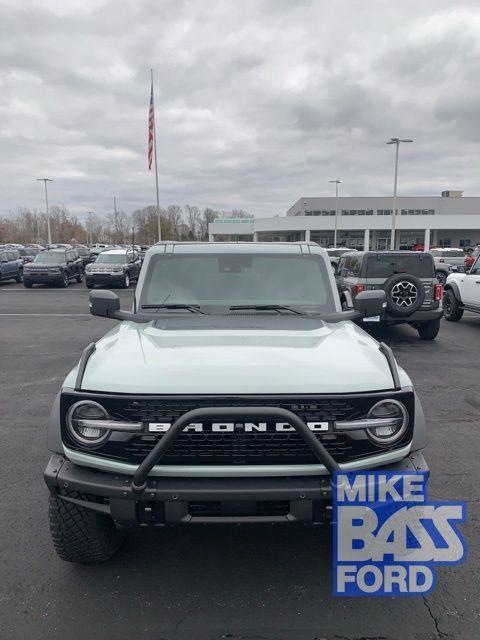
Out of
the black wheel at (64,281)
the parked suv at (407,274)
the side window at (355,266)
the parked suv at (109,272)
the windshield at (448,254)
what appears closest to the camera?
the parked suv at (407,274)

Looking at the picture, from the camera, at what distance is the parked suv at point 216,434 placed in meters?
2.48

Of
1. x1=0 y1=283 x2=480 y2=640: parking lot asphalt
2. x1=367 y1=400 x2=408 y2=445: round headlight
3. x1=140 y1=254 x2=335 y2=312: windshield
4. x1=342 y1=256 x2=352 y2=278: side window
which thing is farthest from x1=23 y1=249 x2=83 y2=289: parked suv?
x1=367 y1=400 x2=408 y2=445: round headlight

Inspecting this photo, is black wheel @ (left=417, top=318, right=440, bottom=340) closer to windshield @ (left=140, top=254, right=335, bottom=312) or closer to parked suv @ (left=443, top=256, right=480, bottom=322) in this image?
parked suv @ (left=443, top=256, right=480, bottom=322)

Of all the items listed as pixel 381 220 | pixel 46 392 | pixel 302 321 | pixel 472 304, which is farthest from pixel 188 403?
pixel 381 220

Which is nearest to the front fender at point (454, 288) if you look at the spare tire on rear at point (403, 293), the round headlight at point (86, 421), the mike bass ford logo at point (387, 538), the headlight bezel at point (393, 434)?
the spare tire on rear at point (403, 293)

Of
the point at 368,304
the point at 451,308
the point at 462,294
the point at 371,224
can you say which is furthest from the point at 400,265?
the point at 371,224

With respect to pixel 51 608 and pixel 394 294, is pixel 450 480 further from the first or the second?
pixel 394 294

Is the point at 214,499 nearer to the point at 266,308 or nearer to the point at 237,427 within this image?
the point at 237,427

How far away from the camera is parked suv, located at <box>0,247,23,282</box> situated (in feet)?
82.9

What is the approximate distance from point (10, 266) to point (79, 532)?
25988 mm

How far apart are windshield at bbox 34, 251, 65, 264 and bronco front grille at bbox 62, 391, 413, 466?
23.5 metres

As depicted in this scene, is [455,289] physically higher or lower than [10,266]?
higher

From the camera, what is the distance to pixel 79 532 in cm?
285

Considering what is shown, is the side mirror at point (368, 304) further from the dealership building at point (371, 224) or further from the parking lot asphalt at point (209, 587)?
the dealership building at point (371, 224)
